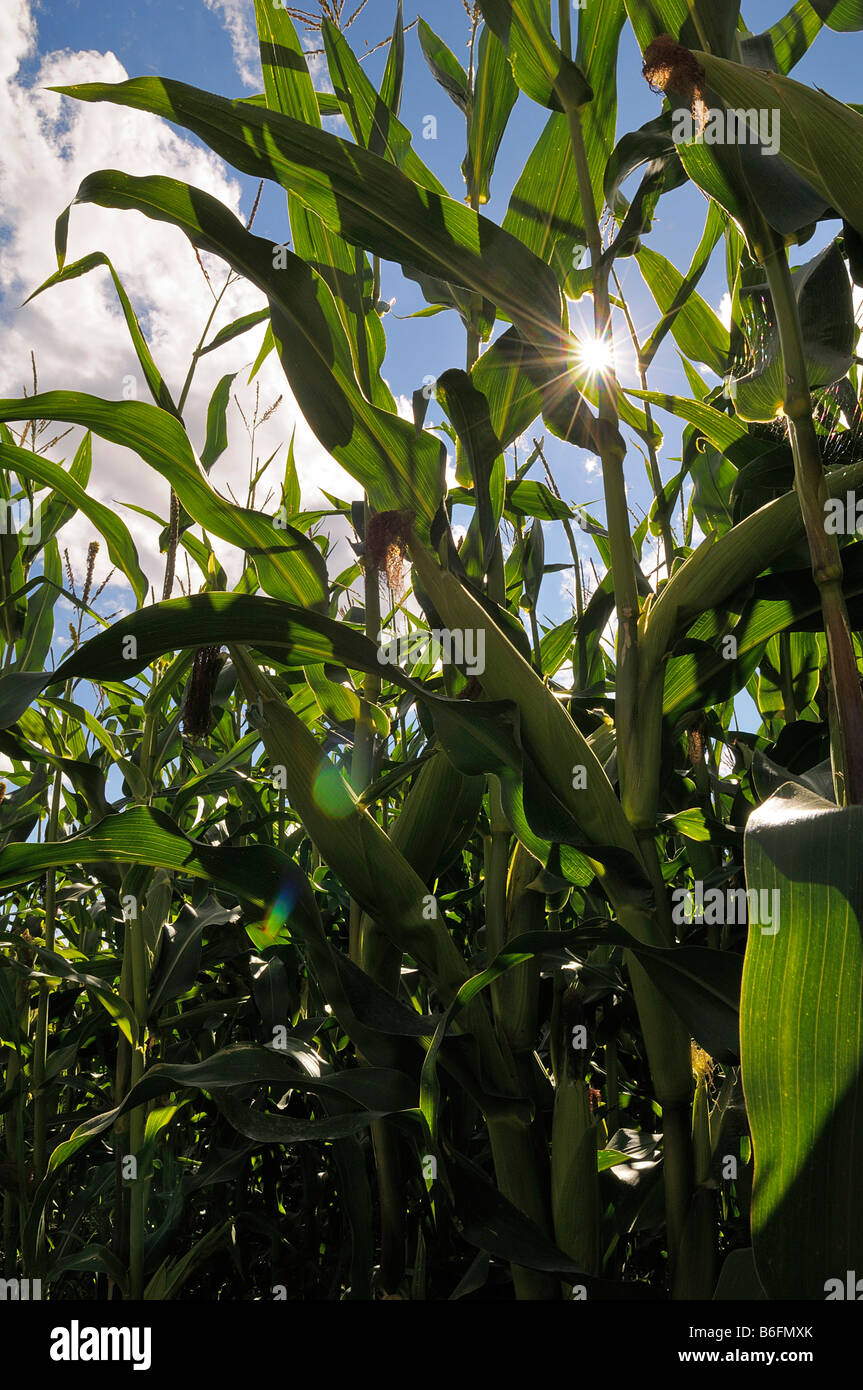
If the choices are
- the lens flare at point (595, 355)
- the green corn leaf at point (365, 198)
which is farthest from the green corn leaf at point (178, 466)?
the lens flare at point (595, 355)

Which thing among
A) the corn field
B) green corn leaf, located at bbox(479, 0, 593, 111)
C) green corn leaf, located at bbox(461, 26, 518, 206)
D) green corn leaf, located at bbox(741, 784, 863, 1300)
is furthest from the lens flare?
green corn leaf, located at bbox(741, 784, 863, 1300)

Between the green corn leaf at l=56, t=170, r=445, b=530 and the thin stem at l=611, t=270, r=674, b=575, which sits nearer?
the green corn leaf at l=56, t=170, r=445, b=530

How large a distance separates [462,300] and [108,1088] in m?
1.73

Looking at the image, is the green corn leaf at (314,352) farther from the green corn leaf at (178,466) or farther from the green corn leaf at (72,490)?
the green corn leaf at (72,490)

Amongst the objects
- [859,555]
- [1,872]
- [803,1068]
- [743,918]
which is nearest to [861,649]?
[859,555]

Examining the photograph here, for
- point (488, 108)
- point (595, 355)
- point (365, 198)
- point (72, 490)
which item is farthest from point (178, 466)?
point (488, 108)

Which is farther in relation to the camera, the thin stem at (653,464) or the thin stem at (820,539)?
the thin stem at (653,464)

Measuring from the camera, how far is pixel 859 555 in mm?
889

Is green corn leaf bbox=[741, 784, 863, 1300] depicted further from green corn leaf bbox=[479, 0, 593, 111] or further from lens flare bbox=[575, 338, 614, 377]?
green corn leaf bbox=[479, 0, 593, 111]

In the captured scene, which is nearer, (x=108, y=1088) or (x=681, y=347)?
(x=681, y=347)

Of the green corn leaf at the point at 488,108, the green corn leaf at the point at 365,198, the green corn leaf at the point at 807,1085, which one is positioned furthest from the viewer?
the green corn leaf at the point at 488,108

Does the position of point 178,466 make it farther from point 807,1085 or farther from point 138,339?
point 807,1085

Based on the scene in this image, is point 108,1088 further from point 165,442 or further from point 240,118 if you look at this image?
point 240,118

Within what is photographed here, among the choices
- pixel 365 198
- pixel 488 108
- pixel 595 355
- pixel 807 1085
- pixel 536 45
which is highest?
pixel 488 108
